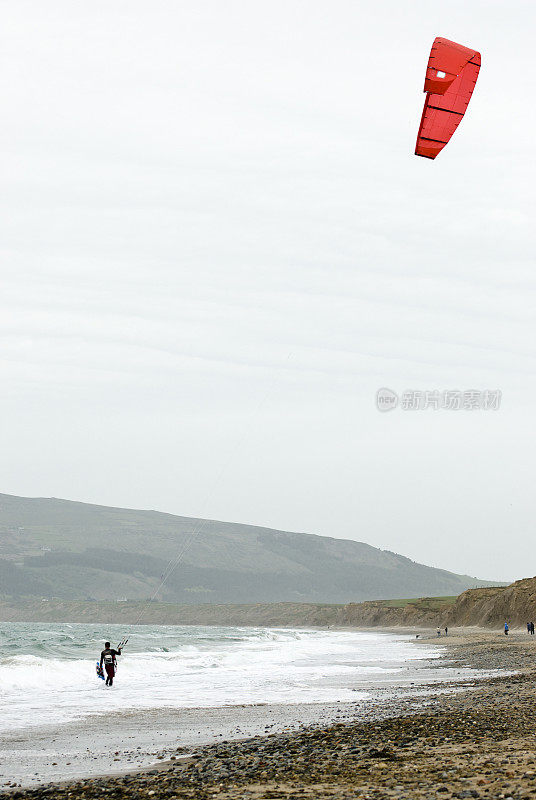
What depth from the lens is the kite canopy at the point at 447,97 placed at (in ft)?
65.0

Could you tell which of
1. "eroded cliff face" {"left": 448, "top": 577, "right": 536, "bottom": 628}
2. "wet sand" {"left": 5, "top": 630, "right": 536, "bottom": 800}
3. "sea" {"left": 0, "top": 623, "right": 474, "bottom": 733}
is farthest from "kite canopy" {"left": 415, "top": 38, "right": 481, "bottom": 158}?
"eroded cliff face" {"left": 448, "top": 577, "right": 536, "bottom": 628}

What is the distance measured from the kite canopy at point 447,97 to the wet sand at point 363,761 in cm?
1269

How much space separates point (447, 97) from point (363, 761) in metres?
15.6

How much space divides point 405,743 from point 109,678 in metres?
15.5

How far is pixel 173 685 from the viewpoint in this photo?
89.6 feet

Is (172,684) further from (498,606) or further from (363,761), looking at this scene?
(498,606)

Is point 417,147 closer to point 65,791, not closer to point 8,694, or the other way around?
point 65,791

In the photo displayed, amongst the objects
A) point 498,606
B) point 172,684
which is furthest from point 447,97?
point 498,606

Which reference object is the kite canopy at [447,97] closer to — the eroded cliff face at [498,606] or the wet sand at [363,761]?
the wet sand at [363,761]

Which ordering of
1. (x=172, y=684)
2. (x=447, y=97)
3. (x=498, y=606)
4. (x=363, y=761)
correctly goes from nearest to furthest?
1. (x=363, y=761)
2. (x=447, y=97)
3. (x=172, y=684)
4. (x=498, y=606)

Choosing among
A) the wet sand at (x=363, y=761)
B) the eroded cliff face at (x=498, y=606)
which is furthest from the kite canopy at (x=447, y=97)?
the eroded cliff face at (x=498, y=606)

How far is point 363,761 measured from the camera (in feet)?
35.1

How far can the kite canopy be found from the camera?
19.8m

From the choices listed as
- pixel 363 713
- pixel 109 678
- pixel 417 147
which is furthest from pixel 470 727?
pixel 109 678
